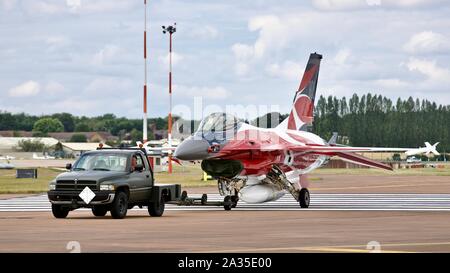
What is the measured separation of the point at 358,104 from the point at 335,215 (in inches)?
5224

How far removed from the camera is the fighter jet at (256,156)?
35.2 metres

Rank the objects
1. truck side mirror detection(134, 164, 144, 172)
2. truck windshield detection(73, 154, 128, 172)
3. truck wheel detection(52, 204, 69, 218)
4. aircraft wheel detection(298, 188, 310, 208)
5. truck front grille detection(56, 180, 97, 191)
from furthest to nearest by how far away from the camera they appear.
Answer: aircraft wheel detection(298, 188, 310, 208) < truck side mirror detection(134, 164, 144, 172) < truck windshield detection(73, 154, 128, 172) < truck wheel detection(52, 204, 69, 218) < truck front grille detection(56, 180, 97, 191)

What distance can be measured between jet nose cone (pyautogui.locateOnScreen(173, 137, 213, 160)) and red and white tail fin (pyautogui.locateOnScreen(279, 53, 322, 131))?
345 inches

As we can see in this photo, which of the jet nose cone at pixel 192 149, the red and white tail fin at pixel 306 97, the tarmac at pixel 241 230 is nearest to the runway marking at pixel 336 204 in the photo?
the tarmac at pixel 241 230

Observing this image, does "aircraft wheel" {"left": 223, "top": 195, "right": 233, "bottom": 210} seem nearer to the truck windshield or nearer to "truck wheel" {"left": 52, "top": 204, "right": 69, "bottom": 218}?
the truck windshield

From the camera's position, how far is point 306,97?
43.8 metres

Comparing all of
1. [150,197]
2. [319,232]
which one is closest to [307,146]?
[150,197]

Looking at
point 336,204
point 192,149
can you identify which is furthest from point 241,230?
point 336,204

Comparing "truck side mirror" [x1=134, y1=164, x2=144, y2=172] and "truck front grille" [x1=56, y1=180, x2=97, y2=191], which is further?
"truck side mirror" [x1=134, y1=164, x2=144, y2=172]

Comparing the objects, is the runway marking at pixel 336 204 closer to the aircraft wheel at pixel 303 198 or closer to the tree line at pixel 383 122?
the aircraft wheel at pixel 303 198

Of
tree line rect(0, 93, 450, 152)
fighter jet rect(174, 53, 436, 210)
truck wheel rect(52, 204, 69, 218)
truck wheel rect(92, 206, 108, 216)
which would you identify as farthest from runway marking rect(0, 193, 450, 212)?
tree line rect(0, 93, 450, 152)

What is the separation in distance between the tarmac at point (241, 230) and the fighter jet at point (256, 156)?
27.2 inches

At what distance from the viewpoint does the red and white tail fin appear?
43.1m

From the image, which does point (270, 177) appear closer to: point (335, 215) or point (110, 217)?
point (335, 215)
